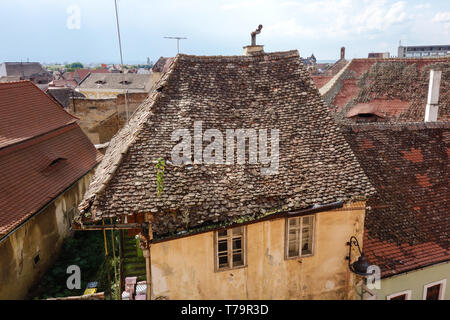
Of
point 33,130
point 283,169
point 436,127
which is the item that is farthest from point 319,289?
point 33,130

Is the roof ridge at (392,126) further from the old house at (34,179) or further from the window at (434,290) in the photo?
the old house at (34,179)

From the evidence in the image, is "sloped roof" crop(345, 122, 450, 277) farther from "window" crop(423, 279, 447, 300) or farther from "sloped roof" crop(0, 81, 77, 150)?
"sloped roof" crop(0, 81, 77, 150)

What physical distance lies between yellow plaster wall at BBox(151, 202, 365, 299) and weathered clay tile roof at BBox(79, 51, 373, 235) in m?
0.81

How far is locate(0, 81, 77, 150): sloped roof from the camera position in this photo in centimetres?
1510

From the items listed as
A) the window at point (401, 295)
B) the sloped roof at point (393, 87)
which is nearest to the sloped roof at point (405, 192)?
the window at point (401, 295)

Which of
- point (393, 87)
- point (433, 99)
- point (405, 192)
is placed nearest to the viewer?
point (405, 192)

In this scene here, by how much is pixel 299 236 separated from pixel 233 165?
8.59 feet

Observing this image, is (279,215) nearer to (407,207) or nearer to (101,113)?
(407,207)

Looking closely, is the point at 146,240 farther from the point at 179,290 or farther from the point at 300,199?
the point at 300,199

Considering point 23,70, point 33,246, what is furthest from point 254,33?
point 23,70

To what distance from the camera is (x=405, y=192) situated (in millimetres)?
11914

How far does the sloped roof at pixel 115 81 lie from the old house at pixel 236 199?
150ft

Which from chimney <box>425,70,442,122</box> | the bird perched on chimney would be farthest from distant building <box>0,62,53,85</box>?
chimney <box>425,70,442,122</box>
